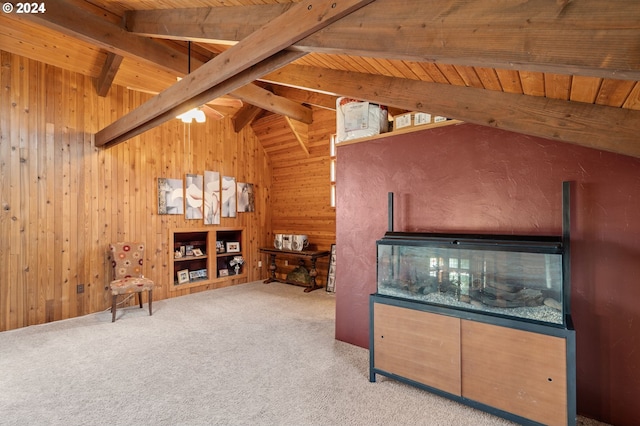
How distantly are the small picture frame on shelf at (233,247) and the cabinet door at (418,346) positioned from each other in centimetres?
415

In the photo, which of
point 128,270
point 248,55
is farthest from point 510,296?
point 128,270

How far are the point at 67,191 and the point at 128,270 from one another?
1.27 metres

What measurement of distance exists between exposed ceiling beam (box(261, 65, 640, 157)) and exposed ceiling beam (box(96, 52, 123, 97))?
2.88 m

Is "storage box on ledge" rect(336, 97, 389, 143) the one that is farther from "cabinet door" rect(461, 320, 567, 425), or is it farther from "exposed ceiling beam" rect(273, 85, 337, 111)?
"cabinet door" rect(461, 320, 567, 425)

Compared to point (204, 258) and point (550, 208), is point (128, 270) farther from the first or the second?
point (550, 208)

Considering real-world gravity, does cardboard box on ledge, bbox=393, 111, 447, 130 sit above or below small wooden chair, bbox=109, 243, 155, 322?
above

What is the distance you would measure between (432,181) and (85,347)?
3.71 metres

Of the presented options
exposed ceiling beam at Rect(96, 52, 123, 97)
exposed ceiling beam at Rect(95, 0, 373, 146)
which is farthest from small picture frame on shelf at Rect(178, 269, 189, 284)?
exposed ceiling beam at Rect(96, 52, 123, 97)

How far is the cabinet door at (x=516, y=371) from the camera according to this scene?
1.79 m

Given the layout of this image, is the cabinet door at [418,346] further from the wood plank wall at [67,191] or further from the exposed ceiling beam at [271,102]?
the wood plank wall at [67,191]

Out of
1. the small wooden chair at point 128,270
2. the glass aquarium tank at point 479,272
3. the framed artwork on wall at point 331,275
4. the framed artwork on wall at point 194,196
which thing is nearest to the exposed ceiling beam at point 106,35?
the framed artwork on wall at point 194,196

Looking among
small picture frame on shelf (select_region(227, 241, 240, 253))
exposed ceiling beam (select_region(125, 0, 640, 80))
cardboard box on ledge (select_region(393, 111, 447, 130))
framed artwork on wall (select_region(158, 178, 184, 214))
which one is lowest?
→ small picture frame on shelf (select_region(227, 241, 240, 253))

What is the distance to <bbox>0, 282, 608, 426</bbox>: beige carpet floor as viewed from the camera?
205 cm

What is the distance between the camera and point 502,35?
1.15m
